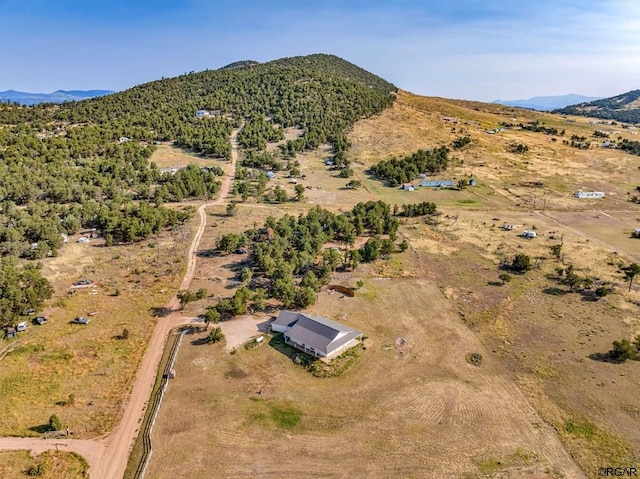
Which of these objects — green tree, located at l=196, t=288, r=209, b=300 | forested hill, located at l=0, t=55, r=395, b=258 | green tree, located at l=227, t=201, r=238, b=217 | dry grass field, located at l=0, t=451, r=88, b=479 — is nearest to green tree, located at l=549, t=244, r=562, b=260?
green tree, located at l=196, t=288, r=209, b=300

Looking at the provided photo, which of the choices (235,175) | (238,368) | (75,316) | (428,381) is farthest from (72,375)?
(235,175)

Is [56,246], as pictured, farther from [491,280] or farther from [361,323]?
[491,280]

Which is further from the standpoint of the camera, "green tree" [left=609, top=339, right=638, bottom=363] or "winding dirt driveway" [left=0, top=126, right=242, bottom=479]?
"green tree" [left=609, top=339, right=638, bottom=363]

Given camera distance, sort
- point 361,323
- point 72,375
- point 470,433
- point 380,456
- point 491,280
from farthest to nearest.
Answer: point 491,280, point 361,323, point 72,375, point 470,433, point 380,456

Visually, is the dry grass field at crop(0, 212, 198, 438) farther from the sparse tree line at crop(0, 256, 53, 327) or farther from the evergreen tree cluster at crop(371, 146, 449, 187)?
the evergreen tree cluster at crop(371, 146, 449, 187)

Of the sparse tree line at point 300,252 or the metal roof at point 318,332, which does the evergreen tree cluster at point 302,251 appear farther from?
the metal roof at point 318,332

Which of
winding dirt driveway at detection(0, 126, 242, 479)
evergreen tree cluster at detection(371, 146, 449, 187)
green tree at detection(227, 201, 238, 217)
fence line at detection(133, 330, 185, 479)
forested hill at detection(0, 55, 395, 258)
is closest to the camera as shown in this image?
fence line at detection(133, 330, 185, 479)

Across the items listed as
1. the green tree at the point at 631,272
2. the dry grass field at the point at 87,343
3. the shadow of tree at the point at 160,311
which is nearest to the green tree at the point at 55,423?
the dry grass field at the point at 87,343
